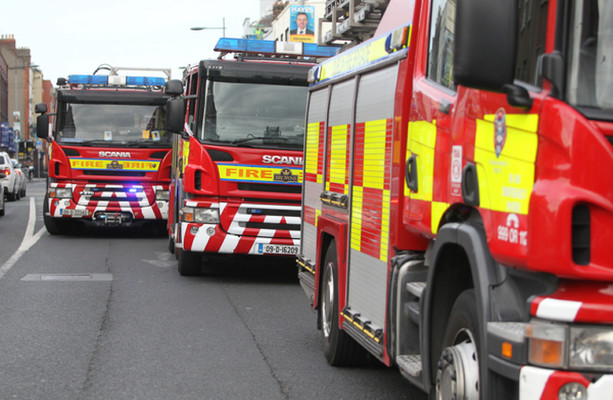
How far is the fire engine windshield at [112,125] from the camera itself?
60.7ft

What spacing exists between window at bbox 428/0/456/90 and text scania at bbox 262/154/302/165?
687cm

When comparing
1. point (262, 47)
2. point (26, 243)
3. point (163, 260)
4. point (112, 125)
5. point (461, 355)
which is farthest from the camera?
point (112, 125)

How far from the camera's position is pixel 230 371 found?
7059 millimetres

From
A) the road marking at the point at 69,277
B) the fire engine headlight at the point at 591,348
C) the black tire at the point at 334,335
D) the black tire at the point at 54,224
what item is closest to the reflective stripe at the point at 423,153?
the fire engine headlight at the point at 591,348

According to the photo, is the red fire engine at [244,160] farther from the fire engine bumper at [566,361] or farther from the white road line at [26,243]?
the fire engine bumper at [566,361]

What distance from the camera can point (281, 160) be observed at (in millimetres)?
12125

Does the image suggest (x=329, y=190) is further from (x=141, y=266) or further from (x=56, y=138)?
(x=56, y=138)

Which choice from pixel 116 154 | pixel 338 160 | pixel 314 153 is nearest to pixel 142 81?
pixel 116 154

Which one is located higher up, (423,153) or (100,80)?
(100,80)

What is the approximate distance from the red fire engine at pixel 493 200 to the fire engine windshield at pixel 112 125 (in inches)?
513

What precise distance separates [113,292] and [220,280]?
1803 millimetres

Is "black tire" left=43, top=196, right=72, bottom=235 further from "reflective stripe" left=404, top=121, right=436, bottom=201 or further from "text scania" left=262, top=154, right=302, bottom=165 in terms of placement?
"reflective stripe" left=404, top=121, right=436, bottom=201

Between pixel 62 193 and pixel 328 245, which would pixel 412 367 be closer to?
pixel 328 245

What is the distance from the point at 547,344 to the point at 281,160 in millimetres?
8782
